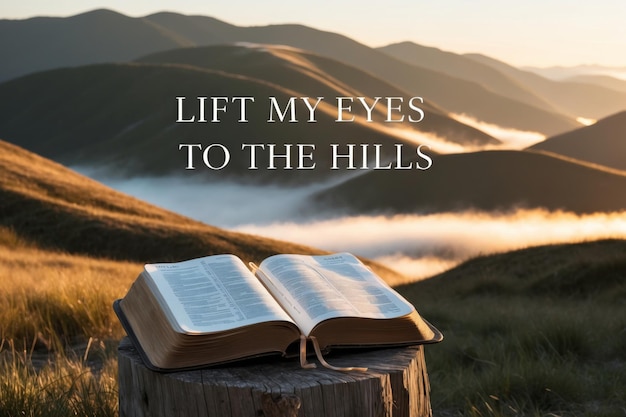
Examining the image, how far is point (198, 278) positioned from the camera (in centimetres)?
295

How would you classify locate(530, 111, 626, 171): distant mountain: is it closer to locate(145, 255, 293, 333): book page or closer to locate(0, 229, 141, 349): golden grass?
locate(0, 229, 141, 349): golden grass

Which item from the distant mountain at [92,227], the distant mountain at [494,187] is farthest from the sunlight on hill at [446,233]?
the distant mountain at [92,227]

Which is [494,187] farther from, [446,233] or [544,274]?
[544,274]

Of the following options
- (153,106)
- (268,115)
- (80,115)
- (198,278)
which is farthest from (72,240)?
(80,115)

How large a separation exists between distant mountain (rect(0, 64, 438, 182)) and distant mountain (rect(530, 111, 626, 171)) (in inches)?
1043

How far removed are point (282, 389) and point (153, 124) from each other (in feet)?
355

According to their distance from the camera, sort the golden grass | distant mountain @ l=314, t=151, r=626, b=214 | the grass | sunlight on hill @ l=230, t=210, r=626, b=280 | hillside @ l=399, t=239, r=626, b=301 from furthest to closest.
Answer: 1. distant mountain @ l=314, t=151, r=626, b=214
2. sunlight on hill @ l=230, t=210, r=626, b=280
3. hillside @ l=399, t=239, r=626, b=301
4. the golden grass
5. the grass

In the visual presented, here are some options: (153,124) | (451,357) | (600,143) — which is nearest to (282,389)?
(451,357)

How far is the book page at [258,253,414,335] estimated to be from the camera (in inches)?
104

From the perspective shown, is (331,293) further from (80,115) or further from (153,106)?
(80,115)

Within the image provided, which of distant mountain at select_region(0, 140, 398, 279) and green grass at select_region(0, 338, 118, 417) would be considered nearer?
green grass at select_region(0, 338, 118, 417)

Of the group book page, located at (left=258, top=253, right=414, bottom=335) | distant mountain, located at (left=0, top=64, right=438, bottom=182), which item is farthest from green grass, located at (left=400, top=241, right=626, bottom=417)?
distant mountain, located at (left=0, top=64, right=438, bottom=182)

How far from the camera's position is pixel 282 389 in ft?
7.87

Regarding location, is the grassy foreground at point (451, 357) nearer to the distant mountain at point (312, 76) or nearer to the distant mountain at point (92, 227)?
the distant mountain at point (92, 227)
